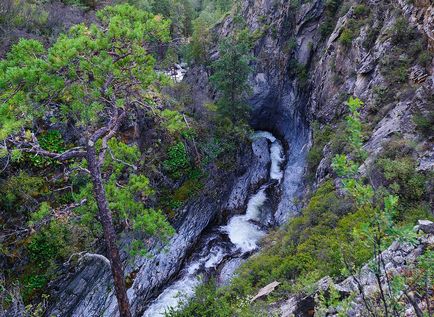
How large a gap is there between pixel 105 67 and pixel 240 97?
1445cm

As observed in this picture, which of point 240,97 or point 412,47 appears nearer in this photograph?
point 412,47

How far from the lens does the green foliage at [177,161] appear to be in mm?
14820

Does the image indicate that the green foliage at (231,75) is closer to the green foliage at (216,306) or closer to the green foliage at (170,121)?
the green foliage at (170,121)

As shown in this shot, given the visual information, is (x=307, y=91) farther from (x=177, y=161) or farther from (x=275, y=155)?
(x=177, y=161)

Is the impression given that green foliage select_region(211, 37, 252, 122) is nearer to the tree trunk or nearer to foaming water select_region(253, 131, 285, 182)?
foaming water select_region(253, 131, 285, 182)

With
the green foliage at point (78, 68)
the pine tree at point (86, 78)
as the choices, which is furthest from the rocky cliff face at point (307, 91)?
the green foliage at point (78, 68)

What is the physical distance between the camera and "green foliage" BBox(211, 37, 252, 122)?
17.5 meters

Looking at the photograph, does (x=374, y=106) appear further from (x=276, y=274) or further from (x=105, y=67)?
(x=105, y=67)

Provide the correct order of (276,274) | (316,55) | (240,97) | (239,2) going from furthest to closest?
1. (239,2)
2. (240,97)
3. (316,55)
4. (276,274)

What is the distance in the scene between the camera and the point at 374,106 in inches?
440

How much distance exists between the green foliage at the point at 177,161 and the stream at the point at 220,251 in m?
3.18

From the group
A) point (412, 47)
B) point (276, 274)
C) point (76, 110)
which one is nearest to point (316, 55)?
point (412, 47)

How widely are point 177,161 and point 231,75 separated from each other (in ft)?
20.5

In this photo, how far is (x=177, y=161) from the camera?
15109mm
